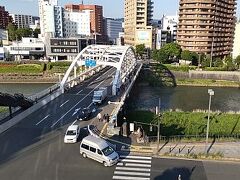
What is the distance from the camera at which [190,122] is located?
1590 inches

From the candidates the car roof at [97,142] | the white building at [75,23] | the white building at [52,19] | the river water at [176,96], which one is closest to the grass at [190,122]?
the river water at [176,96]

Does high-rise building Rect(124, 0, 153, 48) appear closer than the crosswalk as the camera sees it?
No

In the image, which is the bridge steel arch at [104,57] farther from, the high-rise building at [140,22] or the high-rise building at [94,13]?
the high-rise building at [94,13]

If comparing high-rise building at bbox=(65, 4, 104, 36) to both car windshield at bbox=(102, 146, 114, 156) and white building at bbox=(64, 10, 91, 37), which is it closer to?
white building at bbox=(64, 10, 91, 37)

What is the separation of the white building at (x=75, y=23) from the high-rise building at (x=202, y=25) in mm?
71190

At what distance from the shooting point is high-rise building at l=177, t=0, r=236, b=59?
298 ft

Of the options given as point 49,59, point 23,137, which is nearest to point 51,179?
point 23,137

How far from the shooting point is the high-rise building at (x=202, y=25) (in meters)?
90.9

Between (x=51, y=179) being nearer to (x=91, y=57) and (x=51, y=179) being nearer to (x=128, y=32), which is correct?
(x=91, y=57)

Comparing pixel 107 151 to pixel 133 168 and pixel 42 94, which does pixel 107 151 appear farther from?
pixel 42 94

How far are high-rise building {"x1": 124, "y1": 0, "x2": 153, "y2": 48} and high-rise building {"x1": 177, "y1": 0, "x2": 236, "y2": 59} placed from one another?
1007 inches

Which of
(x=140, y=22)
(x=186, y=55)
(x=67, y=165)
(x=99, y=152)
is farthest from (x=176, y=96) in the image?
(x=140, y=22)

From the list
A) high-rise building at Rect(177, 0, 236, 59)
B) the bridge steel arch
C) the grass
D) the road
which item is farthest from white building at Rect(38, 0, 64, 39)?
the road

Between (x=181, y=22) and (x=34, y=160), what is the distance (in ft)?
278
